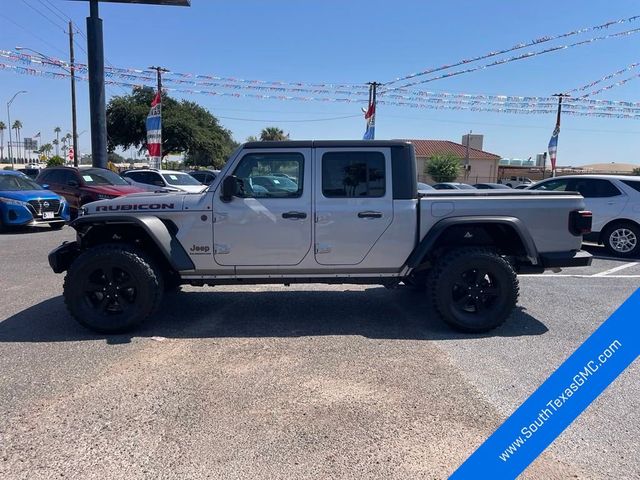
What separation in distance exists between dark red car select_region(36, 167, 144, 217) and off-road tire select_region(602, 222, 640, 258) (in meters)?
11.6

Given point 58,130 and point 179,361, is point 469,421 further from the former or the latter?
point 58,130

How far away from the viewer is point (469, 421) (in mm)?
3305

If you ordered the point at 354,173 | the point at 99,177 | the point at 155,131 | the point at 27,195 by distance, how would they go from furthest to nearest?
the point at 155,131, the point at 99,177, the point at 27,195, the point at 354,173

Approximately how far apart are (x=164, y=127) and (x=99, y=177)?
95.6 feet

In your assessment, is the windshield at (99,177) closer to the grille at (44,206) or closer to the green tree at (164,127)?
the grille at (44,206)

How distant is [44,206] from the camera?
12.7 metres

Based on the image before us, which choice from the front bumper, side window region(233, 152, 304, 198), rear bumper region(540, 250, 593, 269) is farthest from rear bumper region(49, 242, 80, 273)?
the front bumper

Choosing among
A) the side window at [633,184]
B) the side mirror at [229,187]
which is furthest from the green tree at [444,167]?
the side mirror at [229,187]

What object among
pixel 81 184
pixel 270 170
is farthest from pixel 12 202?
pixel 270 170

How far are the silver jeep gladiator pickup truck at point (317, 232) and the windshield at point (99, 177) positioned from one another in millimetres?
9872

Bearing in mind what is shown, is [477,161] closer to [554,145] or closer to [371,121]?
[554,145]

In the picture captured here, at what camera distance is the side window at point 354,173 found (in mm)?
5086

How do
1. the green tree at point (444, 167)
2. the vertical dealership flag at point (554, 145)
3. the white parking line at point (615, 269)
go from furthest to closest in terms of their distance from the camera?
the green tree at point (444, 167) < the vertical dealership flag at point (554, 145) < the white parking line at point (615, 269)
